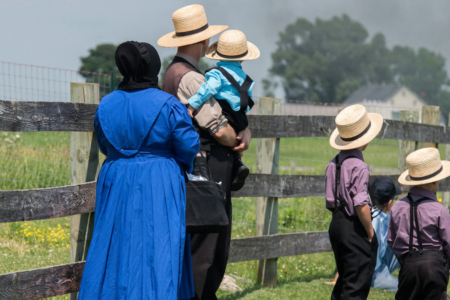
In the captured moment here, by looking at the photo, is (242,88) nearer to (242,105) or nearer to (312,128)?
(242,105)

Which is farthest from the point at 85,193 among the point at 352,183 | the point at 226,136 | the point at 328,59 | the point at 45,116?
→ the point at 328,59

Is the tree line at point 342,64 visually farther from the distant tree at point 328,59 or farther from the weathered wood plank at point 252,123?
the weathered wood plank at point 252,123

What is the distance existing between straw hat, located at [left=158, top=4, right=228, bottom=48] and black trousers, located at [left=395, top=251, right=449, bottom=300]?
2.25m

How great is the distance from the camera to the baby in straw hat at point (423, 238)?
12.2 ft

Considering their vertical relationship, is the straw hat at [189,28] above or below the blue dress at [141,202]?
above

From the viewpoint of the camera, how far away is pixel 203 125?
11.1 feet

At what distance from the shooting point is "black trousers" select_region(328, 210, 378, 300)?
3.84 m

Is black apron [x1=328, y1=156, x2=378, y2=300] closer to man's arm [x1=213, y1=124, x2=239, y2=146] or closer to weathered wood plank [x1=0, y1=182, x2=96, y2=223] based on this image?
man's arm [x1=213, y1=124, x2=239, y2=146]

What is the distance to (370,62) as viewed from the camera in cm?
12194

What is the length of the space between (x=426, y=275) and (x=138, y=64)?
8.49 ft

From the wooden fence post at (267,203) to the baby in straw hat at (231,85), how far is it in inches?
57.0

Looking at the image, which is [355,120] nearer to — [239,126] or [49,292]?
[239,126]

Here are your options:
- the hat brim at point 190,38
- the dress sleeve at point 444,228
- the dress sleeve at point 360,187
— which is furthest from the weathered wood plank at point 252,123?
the dress sleeve at point 444,228

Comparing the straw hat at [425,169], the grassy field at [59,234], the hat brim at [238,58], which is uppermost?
the hat brim at [238,58]
